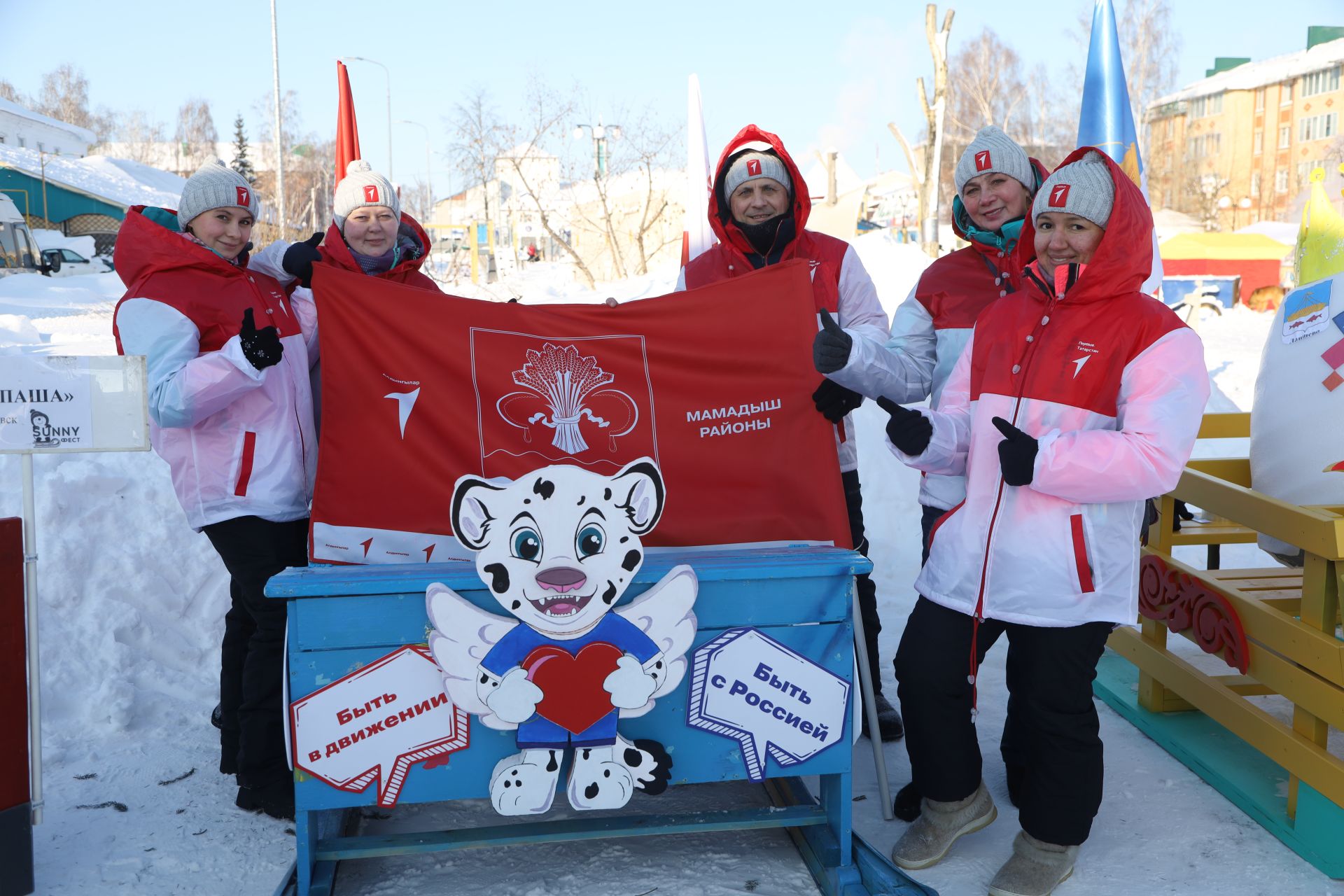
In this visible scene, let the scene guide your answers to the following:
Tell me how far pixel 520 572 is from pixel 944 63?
17.8 meters

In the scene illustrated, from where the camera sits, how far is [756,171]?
3.39 metres

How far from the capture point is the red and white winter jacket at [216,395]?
2873 mm

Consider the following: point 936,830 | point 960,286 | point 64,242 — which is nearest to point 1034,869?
point 936,830

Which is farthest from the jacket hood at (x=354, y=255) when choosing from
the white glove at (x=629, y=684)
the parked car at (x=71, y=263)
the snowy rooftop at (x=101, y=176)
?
the snowy rooftop at (x=101, y=176)

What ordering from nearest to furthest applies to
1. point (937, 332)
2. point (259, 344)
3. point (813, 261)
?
1. point (259, 344)
2. point (937, 332)
3. point (813, 261)

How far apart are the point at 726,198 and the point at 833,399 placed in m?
0.95

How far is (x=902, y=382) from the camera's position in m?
3.08

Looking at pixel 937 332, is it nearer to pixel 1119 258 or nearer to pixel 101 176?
pixel 1119 258

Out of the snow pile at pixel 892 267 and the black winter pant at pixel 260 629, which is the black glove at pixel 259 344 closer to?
the black winter pant at pixel 260 629

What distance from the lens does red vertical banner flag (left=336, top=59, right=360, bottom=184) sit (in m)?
5.50

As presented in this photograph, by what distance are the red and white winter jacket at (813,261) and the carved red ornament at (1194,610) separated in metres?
1.19

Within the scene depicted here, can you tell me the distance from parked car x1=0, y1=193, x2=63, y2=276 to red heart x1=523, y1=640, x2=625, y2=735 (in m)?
27.1

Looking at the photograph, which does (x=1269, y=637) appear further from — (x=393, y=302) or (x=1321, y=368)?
(x=393, y=302)

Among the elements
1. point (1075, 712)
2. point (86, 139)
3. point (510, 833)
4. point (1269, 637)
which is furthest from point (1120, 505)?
point (86, 139)
